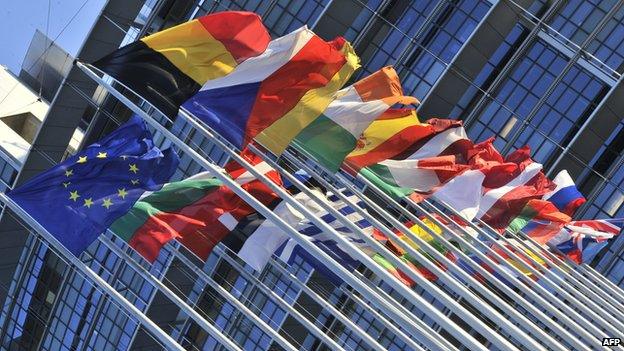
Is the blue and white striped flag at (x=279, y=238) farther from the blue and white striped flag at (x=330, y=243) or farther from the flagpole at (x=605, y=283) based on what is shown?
the flagpole at (x=605, y=283)

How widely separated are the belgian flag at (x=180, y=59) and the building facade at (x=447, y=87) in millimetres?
14865

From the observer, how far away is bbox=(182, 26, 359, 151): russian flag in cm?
2169

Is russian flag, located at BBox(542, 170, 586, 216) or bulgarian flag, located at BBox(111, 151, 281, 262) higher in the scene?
russian flag, located at BBox(542, 170, 586, 216)

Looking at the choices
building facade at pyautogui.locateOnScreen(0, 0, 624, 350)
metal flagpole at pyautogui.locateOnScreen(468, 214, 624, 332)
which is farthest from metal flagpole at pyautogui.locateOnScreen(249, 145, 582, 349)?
building facade at pyautogui.locateOnScreen(0, 0, 624, 350)

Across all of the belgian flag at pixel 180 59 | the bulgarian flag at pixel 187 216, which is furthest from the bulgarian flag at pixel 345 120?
the belgian flag at pixel 180 59

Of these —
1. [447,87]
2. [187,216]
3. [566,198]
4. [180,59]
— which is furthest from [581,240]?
[180,59]

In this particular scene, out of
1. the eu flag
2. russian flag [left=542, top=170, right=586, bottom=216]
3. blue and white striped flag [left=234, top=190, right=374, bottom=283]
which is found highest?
russian flag [left=542, top=170, right=586, bottom=216]

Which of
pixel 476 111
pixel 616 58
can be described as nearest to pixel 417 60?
pixel 476 111

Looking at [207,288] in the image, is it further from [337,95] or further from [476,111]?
[337,95]

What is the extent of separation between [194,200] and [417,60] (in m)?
15.0

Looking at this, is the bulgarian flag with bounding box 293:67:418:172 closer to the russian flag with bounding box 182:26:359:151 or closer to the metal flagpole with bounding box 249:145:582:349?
the russian flag with bounding box 182:26:359:151

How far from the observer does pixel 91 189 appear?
23.8 m

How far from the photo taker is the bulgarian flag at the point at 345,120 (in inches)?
907

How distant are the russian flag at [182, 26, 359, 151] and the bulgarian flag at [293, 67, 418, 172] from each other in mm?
910
